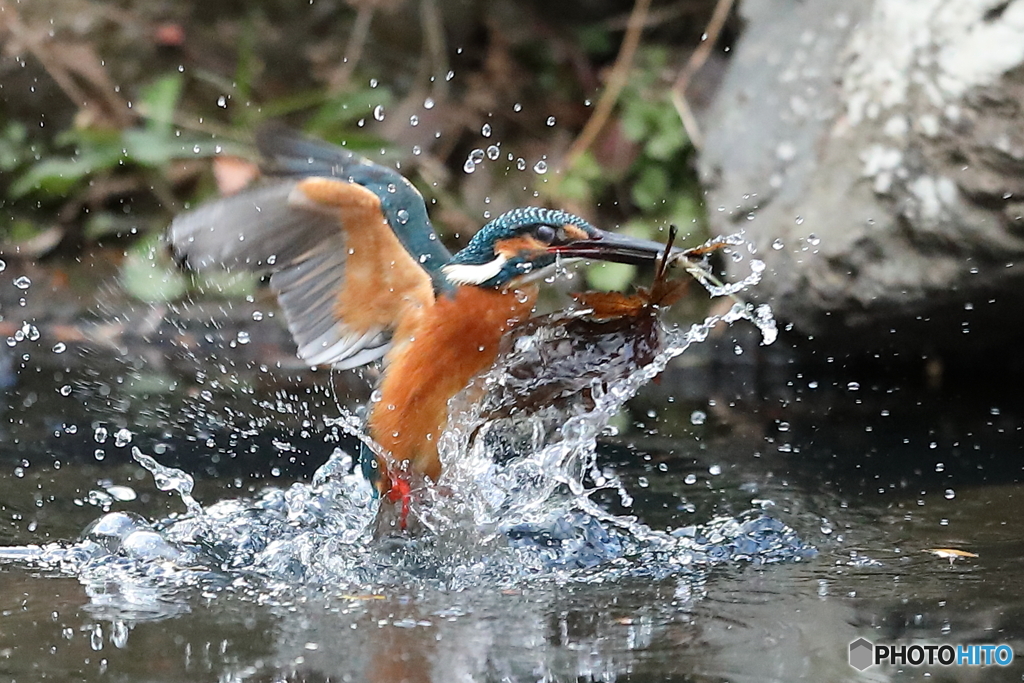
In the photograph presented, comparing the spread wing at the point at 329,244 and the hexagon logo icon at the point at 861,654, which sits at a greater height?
the spread wing at the point at 329,244

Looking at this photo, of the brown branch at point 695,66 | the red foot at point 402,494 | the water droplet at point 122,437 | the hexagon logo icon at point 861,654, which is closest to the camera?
the hexagon logo icon at point 861,654

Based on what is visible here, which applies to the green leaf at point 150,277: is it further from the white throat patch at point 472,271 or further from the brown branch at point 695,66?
the white throat patch at point 472,271

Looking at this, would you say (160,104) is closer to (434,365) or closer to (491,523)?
(434,365)

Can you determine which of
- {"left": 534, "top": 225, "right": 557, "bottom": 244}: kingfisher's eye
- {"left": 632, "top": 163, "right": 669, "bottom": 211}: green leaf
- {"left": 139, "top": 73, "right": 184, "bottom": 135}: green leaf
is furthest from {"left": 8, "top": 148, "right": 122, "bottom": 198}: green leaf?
{"left": 534, "top": 225, "right": 557, "bottom": 244}: kingfisher's eye

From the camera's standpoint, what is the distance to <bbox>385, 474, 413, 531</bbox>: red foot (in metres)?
3.45

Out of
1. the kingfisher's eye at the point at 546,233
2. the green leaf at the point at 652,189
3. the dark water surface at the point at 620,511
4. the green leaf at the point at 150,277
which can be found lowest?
the dark water surface at the point at 620,511

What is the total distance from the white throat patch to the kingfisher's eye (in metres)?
0.11

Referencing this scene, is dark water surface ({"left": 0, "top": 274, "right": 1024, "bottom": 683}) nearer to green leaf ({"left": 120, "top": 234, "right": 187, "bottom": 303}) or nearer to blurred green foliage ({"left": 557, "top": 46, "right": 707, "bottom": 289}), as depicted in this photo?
green leaf ({"left": 120, "top": 234, "right": 187, "bottom": 303})

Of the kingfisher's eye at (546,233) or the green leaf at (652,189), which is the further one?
the green leaf at (652,189)

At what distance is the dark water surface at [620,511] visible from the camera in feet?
7.50

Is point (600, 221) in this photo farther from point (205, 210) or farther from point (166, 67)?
point (205, 210)

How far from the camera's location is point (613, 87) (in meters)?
6.83

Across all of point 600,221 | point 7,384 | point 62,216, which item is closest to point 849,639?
point 7,384

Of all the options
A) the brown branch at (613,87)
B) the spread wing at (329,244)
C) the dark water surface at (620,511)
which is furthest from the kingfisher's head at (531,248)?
the brown branch at (613,87)
